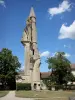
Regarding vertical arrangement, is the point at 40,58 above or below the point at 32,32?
below

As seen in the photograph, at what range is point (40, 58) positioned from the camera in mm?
83625

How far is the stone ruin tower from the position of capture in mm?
81688

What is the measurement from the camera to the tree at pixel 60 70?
85.3m

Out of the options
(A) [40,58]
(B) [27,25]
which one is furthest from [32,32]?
(A) [40,58]

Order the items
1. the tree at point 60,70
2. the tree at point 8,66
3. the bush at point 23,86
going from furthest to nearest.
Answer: the tree at point 60,70, the tree at point 8,66, the bush at point 23,86


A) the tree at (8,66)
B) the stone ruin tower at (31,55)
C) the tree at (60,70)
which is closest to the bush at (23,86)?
the stone ruin tower at (31,55)

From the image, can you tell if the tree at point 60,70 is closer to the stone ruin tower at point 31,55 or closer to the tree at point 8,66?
the stone ruin tower at point 31,55

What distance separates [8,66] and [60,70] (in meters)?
18.9

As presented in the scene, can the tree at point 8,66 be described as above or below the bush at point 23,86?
above

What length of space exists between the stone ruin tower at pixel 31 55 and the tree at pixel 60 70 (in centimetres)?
684

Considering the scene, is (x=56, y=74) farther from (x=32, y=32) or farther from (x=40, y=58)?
(x=32, y=32)

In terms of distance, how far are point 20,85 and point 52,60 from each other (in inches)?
724

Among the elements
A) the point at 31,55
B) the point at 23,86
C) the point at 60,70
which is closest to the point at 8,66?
the point at 31,55

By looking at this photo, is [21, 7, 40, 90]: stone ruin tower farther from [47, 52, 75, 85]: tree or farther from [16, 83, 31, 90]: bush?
[47, 52, 75, 85]: tree
